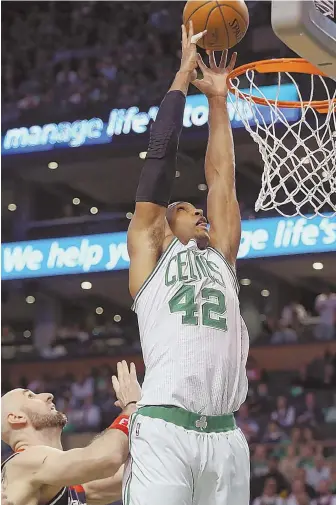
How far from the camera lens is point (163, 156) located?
411cm

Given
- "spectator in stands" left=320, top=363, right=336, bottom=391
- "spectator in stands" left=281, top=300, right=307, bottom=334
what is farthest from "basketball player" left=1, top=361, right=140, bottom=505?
"spectator in stands" left=281, top=300, right=307, bottom=334

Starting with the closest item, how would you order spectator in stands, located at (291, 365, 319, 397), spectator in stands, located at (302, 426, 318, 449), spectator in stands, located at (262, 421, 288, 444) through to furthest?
spectator in stands, located at (302, 426, 318, 449) → spectator in stands, located at (262, 421, 288, 444) → spectator in stands, located at (291, 365, 319, 397)

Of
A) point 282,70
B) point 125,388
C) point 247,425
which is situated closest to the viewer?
point 125,388

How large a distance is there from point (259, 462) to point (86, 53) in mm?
9513

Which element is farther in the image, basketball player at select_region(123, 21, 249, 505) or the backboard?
the backboard

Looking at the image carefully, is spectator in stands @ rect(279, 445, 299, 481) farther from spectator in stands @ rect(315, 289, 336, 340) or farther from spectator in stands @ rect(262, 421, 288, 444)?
spectator in stands @ rect(315, 289, 336, 340)

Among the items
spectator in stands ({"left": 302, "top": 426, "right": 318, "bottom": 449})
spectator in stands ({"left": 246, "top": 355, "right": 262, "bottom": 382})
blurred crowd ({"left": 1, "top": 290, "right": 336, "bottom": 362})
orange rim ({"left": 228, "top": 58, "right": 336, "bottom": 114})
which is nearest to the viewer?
orange rim ({"left": 228, "top": 58, "right": 336, "bottom": 114})

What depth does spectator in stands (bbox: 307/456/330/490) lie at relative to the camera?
461 inches

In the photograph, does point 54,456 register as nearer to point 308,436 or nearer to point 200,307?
point 200,307

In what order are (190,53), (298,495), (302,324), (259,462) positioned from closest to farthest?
(190,53) → (298,495) → (259,462) → (302,324)

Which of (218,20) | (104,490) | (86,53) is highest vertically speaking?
(86,53)

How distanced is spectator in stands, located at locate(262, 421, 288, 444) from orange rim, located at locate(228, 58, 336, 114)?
26.9 ft

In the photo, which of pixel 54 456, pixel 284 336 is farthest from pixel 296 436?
pixel 54 456

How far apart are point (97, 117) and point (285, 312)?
14.5 feet
